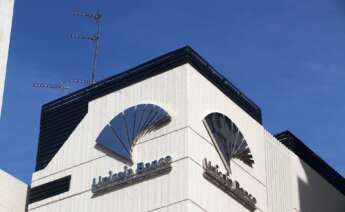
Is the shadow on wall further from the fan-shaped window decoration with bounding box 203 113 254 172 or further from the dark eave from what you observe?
the fan-shaped window decoration with bounding box 203 113 254 172

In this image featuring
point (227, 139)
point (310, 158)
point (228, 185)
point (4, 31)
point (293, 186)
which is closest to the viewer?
point (4, 31)

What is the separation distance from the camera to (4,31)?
33.2 metres

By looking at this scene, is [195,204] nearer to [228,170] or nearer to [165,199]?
[165,199]

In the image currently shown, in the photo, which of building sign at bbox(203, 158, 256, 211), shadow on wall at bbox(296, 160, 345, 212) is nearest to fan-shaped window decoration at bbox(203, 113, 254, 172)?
building sign at bbox(203, 158, 256, 211)

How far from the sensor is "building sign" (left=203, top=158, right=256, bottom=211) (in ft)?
232

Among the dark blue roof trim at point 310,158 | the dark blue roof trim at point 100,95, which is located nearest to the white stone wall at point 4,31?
the dark blue roof trim at point 100,95

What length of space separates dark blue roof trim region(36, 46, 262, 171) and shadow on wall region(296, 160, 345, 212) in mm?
9987

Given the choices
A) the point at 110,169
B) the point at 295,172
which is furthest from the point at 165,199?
the point at 295,172

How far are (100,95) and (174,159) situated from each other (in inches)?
509

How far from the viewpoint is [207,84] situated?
7612 cm

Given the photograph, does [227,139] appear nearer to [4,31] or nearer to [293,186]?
[293,186]

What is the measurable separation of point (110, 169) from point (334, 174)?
116ft

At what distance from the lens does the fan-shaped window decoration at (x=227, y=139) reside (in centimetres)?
7380

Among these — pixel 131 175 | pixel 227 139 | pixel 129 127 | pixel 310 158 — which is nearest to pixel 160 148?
pixel 131 175
